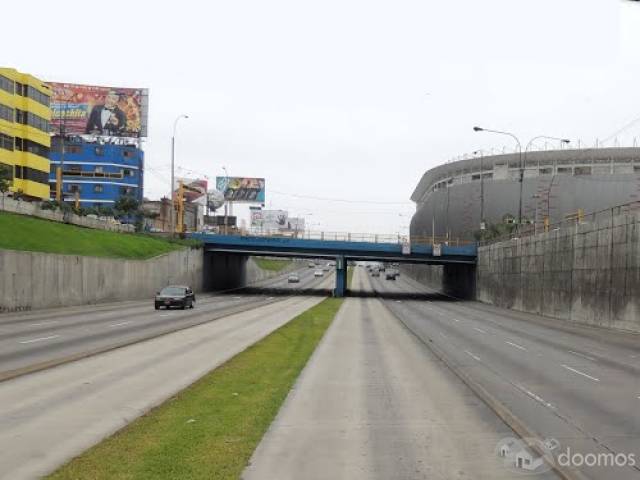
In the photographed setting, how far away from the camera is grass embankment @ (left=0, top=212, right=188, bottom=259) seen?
41.4 metres

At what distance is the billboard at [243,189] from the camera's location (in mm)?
116188

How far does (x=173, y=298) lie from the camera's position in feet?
137

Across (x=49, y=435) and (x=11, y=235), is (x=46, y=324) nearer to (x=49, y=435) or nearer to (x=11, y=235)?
(x=11, y=235)

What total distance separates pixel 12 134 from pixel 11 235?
4332 cm

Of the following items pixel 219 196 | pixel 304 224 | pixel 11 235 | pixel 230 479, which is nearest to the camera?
pixel 230 479

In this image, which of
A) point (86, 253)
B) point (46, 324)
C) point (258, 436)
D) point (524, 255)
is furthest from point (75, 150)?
point (258, 436)

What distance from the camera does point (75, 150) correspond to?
114062mm

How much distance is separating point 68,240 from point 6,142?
120 feet

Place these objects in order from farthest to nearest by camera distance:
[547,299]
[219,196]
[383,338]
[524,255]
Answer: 1. [219,196]
2. [524,255]
3. [547,299]
4. [383,338]

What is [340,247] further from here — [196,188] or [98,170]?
[196,188]

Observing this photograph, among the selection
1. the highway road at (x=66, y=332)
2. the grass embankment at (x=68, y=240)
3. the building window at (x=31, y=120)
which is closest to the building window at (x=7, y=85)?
the building window at (x=31, y=120)

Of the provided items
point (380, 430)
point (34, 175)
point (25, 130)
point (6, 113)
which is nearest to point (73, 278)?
point (380, 430)

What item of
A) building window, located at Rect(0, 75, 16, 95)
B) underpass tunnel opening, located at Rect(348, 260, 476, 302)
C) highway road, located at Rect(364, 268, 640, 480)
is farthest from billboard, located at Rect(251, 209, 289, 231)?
highway road, located at Rect(364, 268, 640, 480)

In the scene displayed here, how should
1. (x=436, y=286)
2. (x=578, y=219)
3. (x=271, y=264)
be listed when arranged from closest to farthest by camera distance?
(x=578, y=219), (x=436, y=286), (x=271, y=264)
